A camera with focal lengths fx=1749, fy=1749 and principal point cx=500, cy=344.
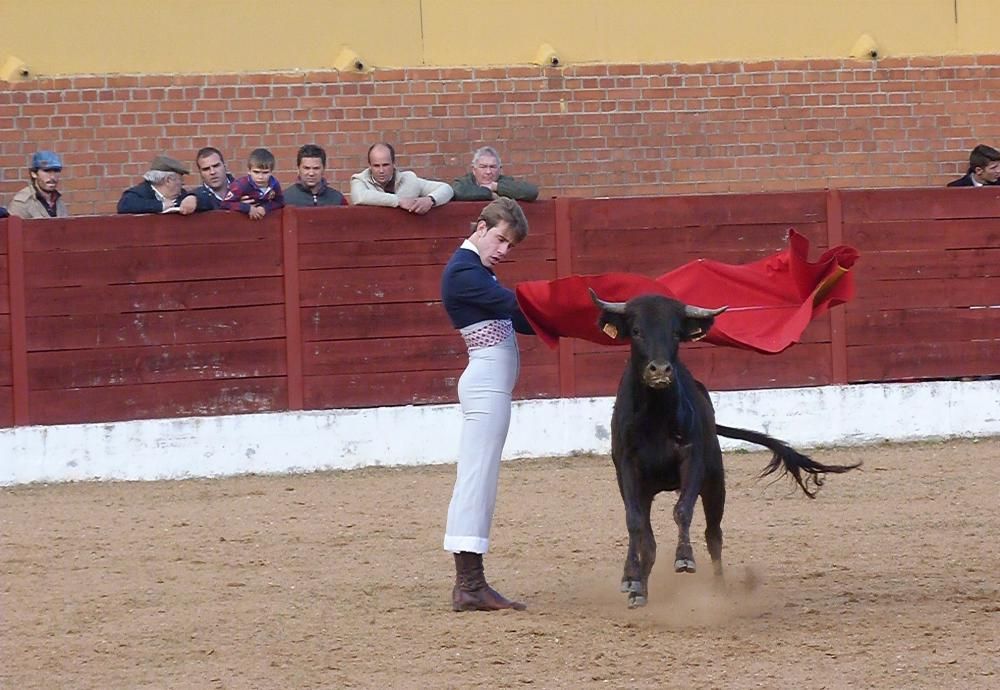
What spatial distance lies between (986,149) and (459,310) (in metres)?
5.96

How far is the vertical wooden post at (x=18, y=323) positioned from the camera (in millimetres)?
9484

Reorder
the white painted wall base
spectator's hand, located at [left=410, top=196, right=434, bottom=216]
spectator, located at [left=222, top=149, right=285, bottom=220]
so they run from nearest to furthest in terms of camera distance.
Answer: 1. the white painted wall base
2. spectator, located at [left=222, top=149, right=285, bottom=220]
3. spectator's hand, located at [left=410, top=196, right=434, bottom=216]

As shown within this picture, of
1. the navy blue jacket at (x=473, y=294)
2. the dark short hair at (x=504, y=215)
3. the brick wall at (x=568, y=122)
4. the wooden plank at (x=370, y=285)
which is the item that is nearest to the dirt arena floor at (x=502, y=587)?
the navy blue jacket at (x=473, y=294)

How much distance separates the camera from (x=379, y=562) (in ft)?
22.5

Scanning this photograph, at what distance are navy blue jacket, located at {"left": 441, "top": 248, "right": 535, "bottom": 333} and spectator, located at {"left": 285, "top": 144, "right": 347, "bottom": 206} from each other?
3.91 meters

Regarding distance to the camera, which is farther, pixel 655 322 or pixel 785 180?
pixel 785 180

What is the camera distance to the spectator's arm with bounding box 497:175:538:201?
9.79 metres

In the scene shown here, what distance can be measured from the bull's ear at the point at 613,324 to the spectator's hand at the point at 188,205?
4392mm

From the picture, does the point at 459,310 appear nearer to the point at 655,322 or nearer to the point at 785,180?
the point at 655,322

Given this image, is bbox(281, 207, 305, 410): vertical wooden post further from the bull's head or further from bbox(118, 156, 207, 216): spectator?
the bull's head

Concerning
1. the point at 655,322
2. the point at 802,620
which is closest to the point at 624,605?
the point at 802,620

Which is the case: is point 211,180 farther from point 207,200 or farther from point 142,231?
point 142,231

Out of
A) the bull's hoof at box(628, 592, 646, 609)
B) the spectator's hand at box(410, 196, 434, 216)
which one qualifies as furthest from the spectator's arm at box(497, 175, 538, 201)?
the bull's hoof at box(628, 592, 646, 609)

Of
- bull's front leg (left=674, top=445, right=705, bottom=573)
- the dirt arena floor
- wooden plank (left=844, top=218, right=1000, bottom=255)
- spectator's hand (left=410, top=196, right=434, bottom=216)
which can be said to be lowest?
the dirt arena floor
